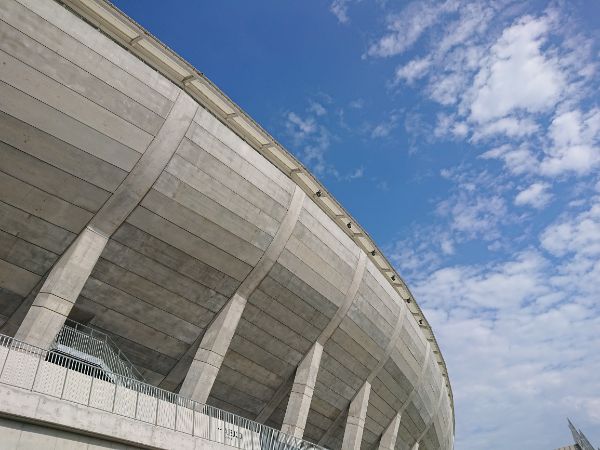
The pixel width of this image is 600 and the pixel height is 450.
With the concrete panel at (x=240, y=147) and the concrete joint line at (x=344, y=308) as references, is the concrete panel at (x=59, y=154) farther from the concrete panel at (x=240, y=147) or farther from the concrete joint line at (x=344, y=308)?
the concrete joint line at (x=344, y=308)

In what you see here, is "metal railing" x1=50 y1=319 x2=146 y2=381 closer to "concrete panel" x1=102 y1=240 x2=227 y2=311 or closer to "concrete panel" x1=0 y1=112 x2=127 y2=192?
"concrete panel" x1=102 y1=240 x2=227 y2=311

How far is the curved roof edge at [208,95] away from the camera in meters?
15.8

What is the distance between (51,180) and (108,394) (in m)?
6.63

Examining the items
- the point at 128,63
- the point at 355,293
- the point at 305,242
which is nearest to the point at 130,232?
the point at 128,63

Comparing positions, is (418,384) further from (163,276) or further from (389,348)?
(163,276)

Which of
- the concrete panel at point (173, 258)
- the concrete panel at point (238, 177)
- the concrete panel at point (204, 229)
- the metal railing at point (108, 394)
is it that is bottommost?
the metal railing at point (108, 394)

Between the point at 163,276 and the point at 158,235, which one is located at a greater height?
the point at 158,235

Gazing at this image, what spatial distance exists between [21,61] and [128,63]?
10.4 feet

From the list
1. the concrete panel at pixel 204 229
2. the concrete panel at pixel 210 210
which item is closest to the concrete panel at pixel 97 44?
the concrete panel at pixel 210 210

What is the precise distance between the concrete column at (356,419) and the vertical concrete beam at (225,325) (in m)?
9.89

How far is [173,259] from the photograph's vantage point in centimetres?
1764

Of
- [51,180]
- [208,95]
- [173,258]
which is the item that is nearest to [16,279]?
[51,180]

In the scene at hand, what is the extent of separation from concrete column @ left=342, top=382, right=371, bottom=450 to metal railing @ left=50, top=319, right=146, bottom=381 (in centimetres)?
1233

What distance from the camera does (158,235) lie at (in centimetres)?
1712
